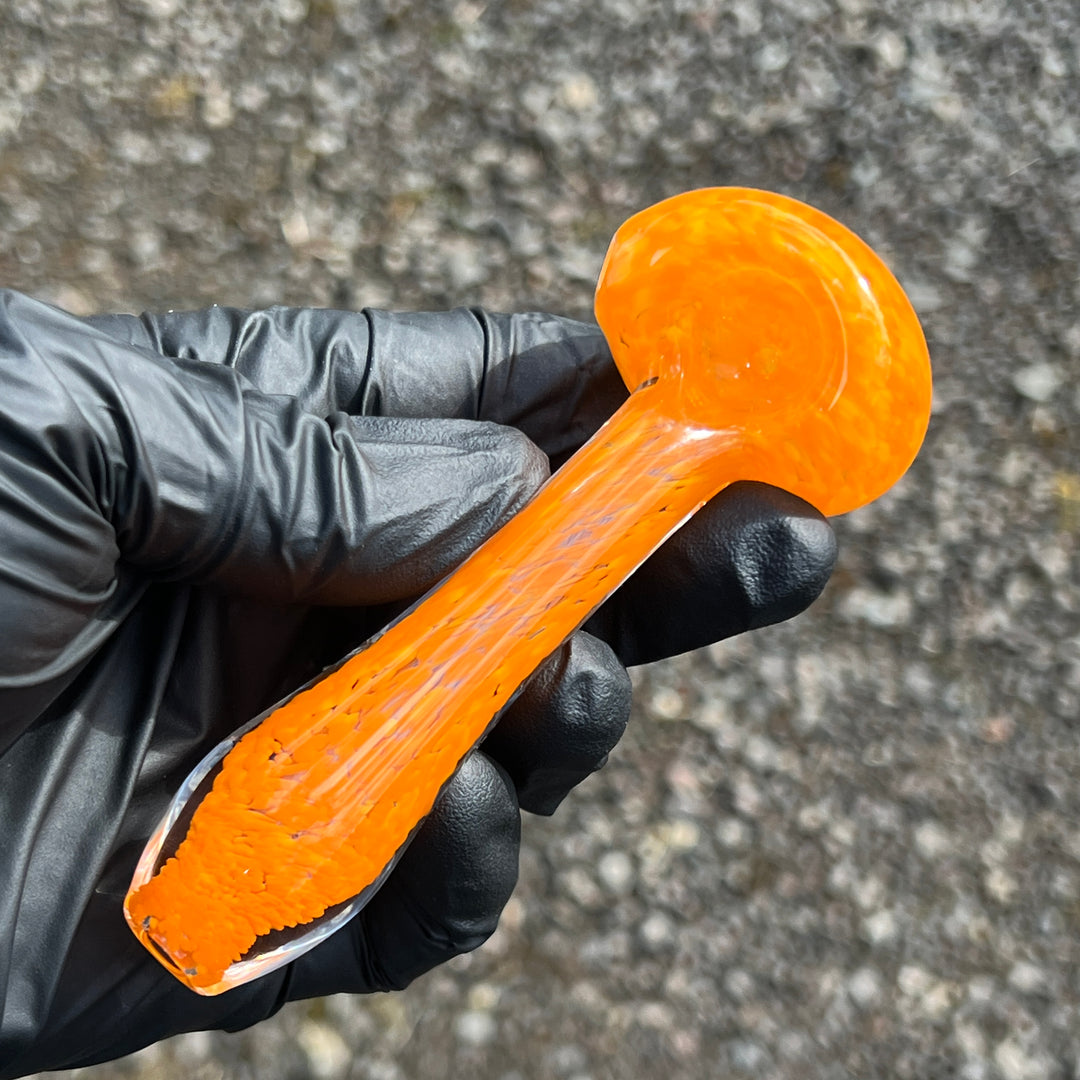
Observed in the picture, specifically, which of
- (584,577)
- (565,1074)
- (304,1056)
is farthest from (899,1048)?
(584,577)

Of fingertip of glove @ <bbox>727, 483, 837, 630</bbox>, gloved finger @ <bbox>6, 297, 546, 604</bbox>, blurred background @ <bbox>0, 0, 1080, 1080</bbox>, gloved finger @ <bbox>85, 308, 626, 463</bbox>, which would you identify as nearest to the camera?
gloved finger @ <bbox>6, 297, 546, 604</bbox>

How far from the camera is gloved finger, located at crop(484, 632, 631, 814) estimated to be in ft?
2.64

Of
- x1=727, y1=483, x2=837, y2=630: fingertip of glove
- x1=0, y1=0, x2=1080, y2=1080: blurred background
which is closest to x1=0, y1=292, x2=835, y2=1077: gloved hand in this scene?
Answer: x1=727, y1=483, x2=837, y2=630: fingertip of glove

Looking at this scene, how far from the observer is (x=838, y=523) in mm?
1203

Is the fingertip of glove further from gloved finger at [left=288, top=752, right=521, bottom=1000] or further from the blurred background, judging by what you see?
the blurred background

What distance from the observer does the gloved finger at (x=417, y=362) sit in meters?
0.89

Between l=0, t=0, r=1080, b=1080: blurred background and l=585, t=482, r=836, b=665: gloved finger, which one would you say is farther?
l=0, t=0, r=1080, b=1080: blurred background

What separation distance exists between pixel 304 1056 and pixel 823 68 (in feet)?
4.00

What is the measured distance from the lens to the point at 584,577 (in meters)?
0.73

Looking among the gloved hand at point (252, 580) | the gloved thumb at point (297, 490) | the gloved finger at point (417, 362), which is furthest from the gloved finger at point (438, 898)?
A: the gloved finger at point (417, 362)

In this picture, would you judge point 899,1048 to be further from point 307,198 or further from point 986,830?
point 307,198

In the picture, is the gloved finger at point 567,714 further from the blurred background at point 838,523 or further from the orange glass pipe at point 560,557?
the blurred background at point 838,523

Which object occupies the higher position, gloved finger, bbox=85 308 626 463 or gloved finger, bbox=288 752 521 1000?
gloved finger, bbox=85 308 626 463

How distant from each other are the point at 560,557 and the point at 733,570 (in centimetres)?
14
